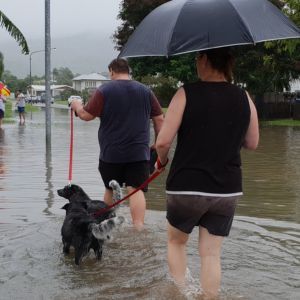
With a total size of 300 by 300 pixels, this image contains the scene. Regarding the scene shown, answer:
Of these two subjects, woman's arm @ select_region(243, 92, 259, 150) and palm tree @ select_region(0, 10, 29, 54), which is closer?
woman's arm @ select_region(243, 92, 259, 150)

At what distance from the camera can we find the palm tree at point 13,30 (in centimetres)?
1791

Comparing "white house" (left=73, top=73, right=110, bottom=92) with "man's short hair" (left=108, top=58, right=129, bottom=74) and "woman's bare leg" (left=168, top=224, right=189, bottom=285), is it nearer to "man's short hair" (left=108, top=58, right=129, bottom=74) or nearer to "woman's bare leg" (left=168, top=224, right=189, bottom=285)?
"man's short hair" (left=108, top=58, right=129, bottom=74)

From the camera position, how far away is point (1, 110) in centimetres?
2153

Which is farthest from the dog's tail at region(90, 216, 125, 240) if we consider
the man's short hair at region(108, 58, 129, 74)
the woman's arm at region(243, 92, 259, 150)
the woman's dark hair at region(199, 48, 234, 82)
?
the man's short hair at region(108, 58, 129, 74)

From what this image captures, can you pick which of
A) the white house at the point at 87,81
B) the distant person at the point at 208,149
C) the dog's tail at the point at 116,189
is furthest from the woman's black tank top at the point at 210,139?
the white house at the point at 87,81

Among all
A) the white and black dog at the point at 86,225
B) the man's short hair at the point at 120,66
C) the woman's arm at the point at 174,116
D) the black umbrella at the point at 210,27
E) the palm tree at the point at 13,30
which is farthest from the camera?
the palm tree at the point at 13,30

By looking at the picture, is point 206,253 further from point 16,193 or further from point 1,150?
point 1,150

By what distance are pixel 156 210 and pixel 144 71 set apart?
31898 mm

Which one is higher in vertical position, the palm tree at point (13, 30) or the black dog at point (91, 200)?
the palm tree at point (13, 30)

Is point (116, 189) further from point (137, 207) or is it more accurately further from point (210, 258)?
point (210, 258)

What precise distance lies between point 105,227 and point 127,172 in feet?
4.10

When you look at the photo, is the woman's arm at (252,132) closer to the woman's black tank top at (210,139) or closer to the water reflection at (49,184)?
the woman's black tank top at (210,139)

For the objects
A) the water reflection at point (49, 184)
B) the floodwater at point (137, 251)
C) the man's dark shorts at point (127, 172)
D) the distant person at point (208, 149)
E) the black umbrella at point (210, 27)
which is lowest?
the water reflection at point (49, 184)

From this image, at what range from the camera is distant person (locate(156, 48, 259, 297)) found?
3.63m
